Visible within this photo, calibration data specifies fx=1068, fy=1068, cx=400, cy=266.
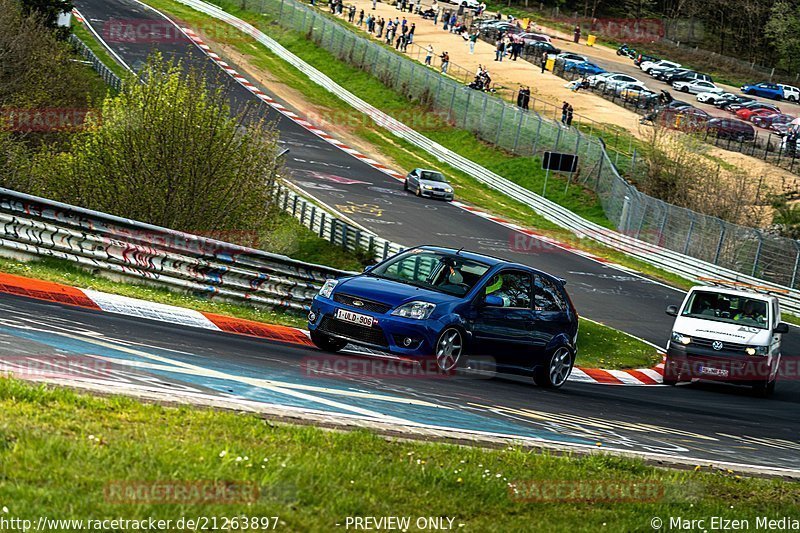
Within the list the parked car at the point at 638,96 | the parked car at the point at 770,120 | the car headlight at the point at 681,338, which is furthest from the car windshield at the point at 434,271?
the parked car at the point at 770,120

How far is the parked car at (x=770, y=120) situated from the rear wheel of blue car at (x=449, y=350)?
59458 millimetres

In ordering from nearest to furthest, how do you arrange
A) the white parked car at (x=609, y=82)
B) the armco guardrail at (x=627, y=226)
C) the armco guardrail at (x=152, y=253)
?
the armco guardrail at (x=152, y=253), the armco guardrail at (x=627, y=226), the white parked car at (x=609, y=82)

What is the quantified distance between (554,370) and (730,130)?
49.9 metres

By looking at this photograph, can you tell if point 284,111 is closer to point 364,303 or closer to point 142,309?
point 142,309

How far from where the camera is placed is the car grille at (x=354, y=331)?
12.6m

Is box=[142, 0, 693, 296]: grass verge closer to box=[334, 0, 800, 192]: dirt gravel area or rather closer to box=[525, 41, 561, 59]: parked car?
box=[334, 0, 800, 192]: dirt gravel area

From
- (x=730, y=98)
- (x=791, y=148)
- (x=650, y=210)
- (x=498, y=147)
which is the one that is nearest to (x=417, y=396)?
(x=650, y=210)

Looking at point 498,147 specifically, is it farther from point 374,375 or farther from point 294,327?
point 374,375

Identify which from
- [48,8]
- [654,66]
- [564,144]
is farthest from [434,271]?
[654,66]

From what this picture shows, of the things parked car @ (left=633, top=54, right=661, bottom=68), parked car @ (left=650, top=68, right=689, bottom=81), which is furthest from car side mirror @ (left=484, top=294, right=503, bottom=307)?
parked car @ (left=633, top=54, right=661, bottom=68)

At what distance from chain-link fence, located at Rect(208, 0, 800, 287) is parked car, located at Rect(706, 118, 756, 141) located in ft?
38.7

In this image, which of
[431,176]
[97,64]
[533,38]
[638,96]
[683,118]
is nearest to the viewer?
[431,176]

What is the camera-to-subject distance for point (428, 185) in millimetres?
43531

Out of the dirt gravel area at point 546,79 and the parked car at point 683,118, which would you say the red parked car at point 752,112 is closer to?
the parked car at point 683,118
